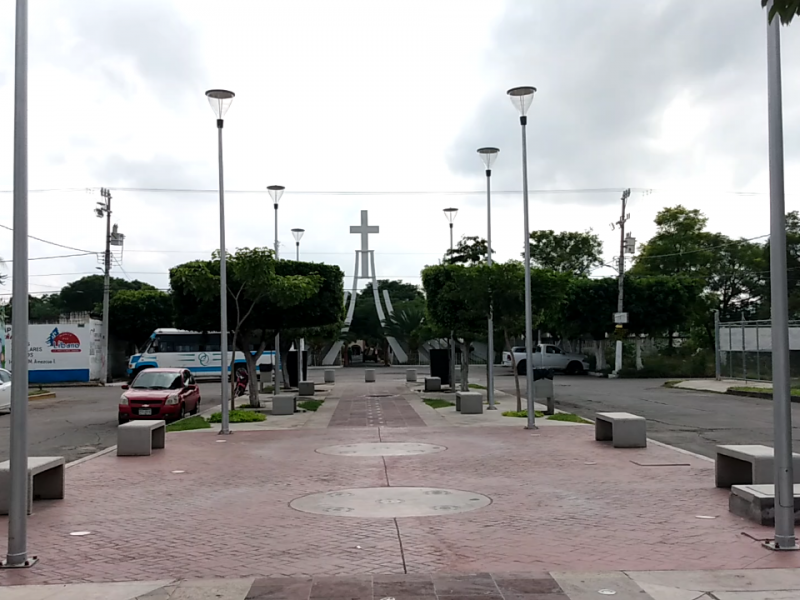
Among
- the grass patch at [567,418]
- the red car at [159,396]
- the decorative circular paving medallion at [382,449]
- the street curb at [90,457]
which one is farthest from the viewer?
the red car at [159,396]

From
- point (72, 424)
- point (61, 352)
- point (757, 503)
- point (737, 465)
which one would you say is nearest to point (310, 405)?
point (72, 424)

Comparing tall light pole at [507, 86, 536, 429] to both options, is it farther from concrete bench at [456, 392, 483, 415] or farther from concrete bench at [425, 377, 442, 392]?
concrete bench at [425, 377, 442, 392]

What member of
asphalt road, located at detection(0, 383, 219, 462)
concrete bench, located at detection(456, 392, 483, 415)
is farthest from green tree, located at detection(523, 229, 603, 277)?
concrete bench, located at detection(456, 392, 483, 415)

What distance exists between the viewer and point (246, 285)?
21.9m

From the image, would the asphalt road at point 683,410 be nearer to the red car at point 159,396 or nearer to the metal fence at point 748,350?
the metal fence at point 748,350

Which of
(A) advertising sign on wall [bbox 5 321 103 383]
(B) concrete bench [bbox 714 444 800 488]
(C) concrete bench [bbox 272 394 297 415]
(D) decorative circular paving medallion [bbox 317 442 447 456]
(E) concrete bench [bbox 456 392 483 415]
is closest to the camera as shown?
(B) concrete bench [bbox 714 444 800 488]

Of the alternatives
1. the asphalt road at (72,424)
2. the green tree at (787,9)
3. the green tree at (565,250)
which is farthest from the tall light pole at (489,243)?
the green tree at (565,250)

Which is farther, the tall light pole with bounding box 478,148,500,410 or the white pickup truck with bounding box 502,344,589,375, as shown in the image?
the white pickup truck with bounding box 502,344,589,375

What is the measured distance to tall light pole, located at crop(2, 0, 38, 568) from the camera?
258 inches

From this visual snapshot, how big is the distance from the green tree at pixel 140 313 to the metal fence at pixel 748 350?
1250 inches

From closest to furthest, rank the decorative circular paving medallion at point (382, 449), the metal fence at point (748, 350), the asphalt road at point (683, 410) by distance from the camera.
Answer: the decorative circular paving medallion at point (382, 449), the asphalt road at point (683, 410), the metal fence at point (748, 350)

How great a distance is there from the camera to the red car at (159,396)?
1980 centimetres

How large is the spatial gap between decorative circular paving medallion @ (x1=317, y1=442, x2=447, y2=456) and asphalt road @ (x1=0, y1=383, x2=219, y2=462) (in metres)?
4.65

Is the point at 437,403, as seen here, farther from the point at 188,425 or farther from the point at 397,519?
the point at 397,519
